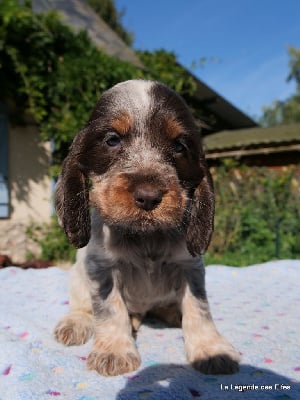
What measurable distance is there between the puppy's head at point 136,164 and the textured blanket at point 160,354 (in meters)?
0.71

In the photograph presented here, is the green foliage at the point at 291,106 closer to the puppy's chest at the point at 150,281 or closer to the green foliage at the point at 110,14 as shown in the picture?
the green foliage at the point at 110,14

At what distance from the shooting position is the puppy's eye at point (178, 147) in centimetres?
241

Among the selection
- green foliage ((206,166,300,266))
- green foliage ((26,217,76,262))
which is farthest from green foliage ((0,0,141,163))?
green foliage ((206,166,300,266))

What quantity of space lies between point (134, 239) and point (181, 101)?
929 millimetres

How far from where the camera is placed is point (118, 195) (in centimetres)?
204

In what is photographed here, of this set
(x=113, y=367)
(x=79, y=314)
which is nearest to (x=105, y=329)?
(x=113, y=367)

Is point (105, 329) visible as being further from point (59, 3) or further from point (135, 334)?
point (59, 3)

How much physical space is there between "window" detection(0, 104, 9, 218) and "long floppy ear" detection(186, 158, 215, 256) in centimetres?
642

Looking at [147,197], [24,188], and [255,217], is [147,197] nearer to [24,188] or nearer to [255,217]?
[255,217]

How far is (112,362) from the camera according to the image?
2262 millimetres

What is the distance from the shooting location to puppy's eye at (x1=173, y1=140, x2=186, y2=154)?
7.92ft

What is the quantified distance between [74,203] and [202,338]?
1.15 metres

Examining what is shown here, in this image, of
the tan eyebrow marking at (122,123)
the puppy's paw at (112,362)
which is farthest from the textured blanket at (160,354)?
the tan eyebrow marking at (122,123)

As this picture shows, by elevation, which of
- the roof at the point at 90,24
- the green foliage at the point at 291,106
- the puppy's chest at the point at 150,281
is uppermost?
the green foliage at the point at 291,106
